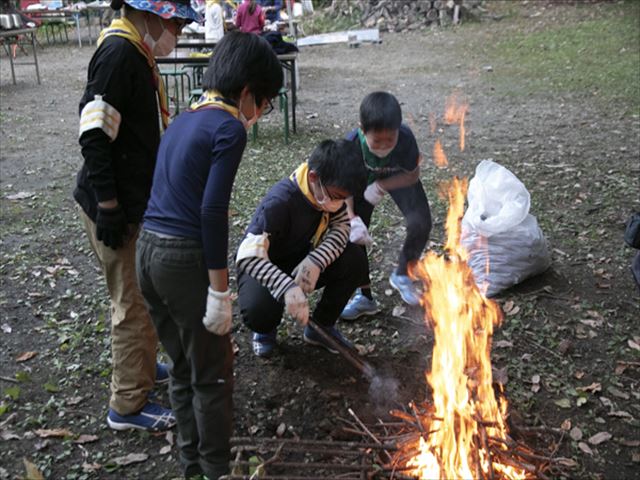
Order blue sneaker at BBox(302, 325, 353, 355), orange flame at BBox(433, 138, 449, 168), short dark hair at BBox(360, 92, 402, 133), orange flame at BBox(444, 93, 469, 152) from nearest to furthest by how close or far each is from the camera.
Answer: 1. short dark hair at BBox(360, 92, 402, 133)
2. blue sneaker at BBox(302, 325, 353, 355)
3. orange flame at BBox(433, 138, 449, 168)
4. orange flame at BBox(444, 93, 469, 152)

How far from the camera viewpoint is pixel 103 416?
3.32 meters

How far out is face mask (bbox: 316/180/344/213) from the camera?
10.6 ft

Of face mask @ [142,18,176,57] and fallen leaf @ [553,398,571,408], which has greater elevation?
face mask @ [142,18,176,57]

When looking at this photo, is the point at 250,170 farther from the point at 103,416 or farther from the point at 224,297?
the point at 224,297

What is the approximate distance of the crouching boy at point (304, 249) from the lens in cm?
307

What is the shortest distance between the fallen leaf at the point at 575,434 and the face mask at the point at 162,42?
2773 mm

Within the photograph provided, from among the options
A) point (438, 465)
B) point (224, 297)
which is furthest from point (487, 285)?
point (224, 297)

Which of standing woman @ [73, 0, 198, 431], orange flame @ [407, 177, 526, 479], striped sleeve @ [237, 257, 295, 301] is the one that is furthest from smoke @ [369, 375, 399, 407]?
standing woman @ [73, 0, 198, 431]

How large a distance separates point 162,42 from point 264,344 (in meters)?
1.88

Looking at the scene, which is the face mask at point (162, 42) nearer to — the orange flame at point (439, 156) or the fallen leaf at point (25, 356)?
the fallen leaf at point (25, 356)

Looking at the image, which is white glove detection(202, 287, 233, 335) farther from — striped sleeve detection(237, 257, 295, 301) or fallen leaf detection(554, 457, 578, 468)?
fallen leaf detection(554, 457, 578, 468)

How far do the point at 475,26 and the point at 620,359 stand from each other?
16574 mm

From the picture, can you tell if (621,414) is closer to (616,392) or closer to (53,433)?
(616,392)

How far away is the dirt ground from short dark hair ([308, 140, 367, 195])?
47.9 inches
